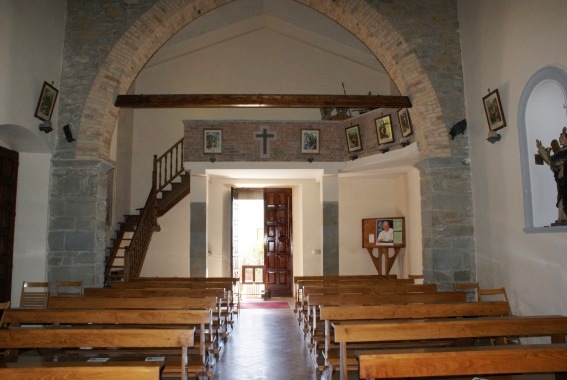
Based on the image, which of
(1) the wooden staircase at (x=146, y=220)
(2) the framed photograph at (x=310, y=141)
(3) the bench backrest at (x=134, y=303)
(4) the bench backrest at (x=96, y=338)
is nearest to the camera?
(4) the bench backrest at (x=96, y=338)

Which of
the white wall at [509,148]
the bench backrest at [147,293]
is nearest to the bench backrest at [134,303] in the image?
the bench backrest at [147,293]

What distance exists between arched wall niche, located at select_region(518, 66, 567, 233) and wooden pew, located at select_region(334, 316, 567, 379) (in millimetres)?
1653

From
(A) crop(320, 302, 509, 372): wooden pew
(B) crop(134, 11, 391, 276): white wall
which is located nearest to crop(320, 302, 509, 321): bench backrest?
(A) crop(320, 302, 509, 372): wooden pew

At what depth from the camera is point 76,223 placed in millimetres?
7020

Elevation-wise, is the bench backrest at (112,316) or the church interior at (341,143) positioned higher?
the church interior at (341,143)

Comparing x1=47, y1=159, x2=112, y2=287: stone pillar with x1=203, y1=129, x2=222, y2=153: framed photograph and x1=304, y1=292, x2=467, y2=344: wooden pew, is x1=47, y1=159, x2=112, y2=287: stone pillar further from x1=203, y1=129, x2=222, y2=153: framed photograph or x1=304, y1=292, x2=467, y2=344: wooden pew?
x1=203, y1=129, x2=222, y2=153: framed photograph

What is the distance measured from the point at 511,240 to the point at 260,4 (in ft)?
35.2

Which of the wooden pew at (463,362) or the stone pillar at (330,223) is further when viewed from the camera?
the stone pillar at (330,223)

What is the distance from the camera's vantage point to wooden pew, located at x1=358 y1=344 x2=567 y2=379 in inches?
108

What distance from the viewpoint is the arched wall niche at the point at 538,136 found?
5207mm

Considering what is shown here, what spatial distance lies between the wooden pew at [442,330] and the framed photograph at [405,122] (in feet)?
18.9

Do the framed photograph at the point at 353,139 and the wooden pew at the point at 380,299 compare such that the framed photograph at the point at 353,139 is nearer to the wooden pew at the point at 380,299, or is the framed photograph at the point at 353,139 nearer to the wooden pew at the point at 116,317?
the wooden pew at the point at 380,299

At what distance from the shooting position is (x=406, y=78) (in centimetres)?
752

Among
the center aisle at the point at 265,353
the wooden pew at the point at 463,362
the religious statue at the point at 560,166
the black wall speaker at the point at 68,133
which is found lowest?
the center aisle at the point at 265,353
